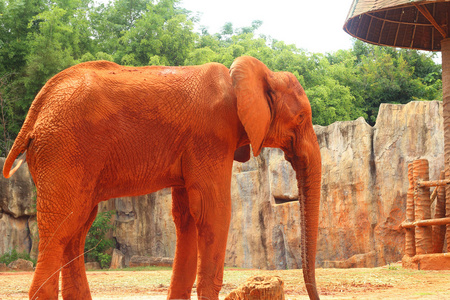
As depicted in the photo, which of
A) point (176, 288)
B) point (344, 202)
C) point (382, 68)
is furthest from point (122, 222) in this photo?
point (382, 68)

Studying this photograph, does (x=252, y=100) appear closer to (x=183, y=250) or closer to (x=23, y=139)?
(x=183, y=250)

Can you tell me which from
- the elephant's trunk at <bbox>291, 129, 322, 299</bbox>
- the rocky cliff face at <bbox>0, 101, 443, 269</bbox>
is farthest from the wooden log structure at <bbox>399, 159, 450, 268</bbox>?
the elephant's trunk at <bbox>291, 129, 322, 299</bbox>

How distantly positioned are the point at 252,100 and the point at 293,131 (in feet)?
2.74

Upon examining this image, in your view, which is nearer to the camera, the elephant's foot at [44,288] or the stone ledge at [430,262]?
the elephant's foot at [44,288]

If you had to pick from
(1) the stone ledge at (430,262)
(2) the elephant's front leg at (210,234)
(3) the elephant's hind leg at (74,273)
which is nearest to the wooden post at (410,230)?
(1) the stone ledge at (430,262)

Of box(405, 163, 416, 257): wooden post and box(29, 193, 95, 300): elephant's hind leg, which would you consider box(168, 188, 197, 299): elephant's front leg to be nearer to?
box(29, 193, 95, 300): elephant's hind leg

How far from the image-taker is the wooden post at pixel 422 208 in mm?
10070

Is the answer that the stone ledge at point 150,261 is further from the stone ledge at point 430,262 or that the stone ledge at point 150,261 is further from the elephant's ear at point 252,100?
the elephant's ear at point 252,100

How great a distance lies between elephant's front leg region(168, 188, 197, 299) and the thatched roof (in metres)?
7.42

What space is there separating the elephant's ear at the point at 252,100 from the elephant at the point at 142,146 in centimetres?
1

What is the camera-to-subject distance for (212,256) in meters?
4.77

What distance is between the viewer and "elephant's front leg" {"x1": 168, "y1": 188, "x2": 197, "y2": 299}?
A: 5.49 metres

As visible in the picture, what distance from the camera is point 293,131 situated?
18.7 feet

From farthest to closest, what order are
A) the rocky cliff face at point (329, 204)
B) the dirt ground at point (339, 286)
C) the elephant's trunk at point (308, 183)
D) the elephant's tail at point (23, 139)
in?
the rocky cliff face at point (329, 204), the dirt ground at point (339, 286), the elephant's trunk at point (308, 183), the elephant's tail at point (23, 139)
